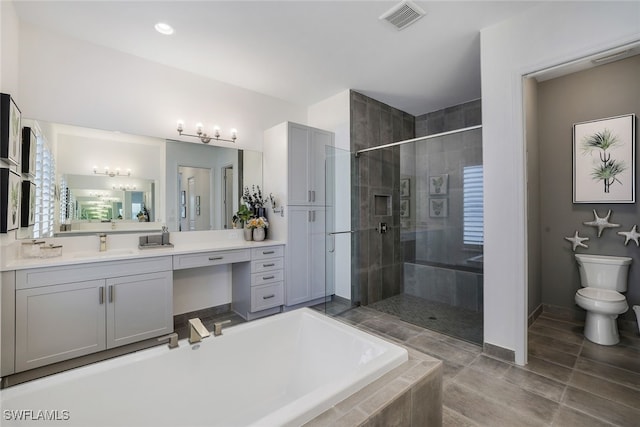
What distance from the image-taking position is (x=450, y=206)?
3238 mm

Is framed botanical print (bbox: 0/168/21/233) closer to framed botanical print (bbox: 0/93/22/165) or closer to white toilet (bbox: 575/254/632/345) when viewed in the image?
framed botanical print (bbox: 0/93/22/165)

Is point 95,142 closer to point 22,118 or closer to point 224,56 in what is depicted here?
point 22,118

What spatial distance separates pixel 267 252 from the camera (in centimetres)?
318

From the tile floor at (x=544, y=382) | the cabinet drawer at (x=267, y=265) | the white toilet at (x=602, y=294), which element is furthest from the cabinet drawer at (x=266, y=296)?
the white toilet at (x=602, y=294)

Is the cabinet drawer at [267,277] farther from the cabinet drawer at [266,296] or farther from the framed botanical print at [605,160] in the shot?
the framed botanical print at [605,160]

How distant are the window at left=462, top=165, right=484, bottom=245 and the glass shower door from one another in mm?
1304

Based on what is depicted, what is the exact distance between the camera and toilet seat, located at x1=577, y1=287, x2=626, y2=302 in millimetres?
2426

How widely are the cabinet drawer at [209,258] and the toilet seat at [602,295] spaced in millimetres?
3251

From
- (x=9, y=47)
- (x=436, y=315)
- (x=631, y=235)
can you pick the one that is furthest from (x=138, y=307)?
(x=631, y=235)

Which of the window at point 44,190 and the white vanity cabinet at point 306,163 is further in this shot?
the white vanity cabinet at point 306,163

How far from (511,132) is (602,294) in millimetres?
1785

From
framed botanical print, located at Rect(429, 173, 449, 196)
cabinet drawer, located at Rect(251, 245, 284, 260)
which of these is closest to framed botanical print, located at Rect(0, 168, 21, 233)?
cabinet drawer, located at Rect(251, 245, 284, 260)

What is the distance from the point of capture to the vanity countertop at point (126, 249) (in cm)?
199

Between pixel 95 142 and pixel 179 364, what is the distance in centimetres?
227
